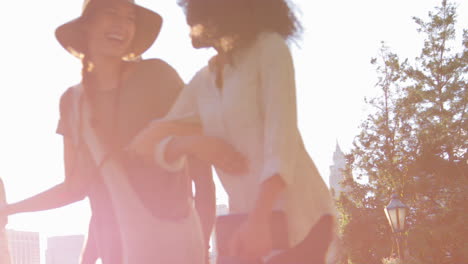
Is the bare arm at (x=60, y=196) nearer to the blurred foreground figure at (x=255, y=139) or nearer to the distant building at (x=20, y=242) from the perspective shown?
the distant building at (x=20, y=242)

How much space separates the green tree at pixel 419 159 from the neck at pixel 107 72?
24340 millimetres

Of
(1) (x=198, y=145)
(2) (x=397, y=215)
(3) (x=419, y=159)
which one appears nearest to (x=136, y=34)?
(1) (x=198, y=145)

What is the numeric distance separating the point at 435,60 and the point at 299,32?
A: 29.0 m

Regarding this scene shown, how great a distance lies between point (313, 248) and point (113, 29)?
122cm

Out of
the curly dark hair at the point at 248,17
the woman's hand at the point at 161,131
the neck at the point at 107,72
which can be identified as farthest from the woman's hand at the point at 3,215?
the curly dark hair at the point at 248,17

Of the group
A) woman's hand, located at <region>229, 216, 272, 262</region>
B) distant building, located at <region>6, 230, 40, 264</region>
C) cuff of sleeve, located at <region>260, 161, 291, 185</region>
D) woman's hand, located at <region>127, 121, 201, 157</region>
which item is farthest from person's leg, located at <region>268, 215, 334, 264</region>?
distant building, located at <region>6, 230, 40, 264</region>

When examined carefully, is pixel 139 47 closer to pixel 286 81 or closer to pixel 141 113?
pixel 141 113

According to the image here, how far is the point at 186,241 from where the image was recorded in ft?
8.66

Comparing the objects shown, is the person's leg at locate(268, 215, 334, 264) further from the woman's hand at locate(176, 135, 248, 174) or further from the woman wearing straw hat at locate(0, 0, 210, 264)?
the woman wearing straw hat at locate(0, 0, 210, 264)

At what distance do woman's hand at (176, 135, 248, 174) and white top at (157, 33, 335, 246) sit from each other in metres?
0.02

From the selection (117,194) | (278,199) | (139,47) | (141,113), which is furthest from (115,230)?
(278,199)

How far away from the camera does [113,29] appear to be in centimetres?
272

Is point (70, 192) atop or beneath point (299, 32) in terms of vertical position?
beneath

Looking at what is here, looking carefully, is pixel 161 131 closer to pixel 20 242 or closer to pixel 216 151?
pixel 216 151
